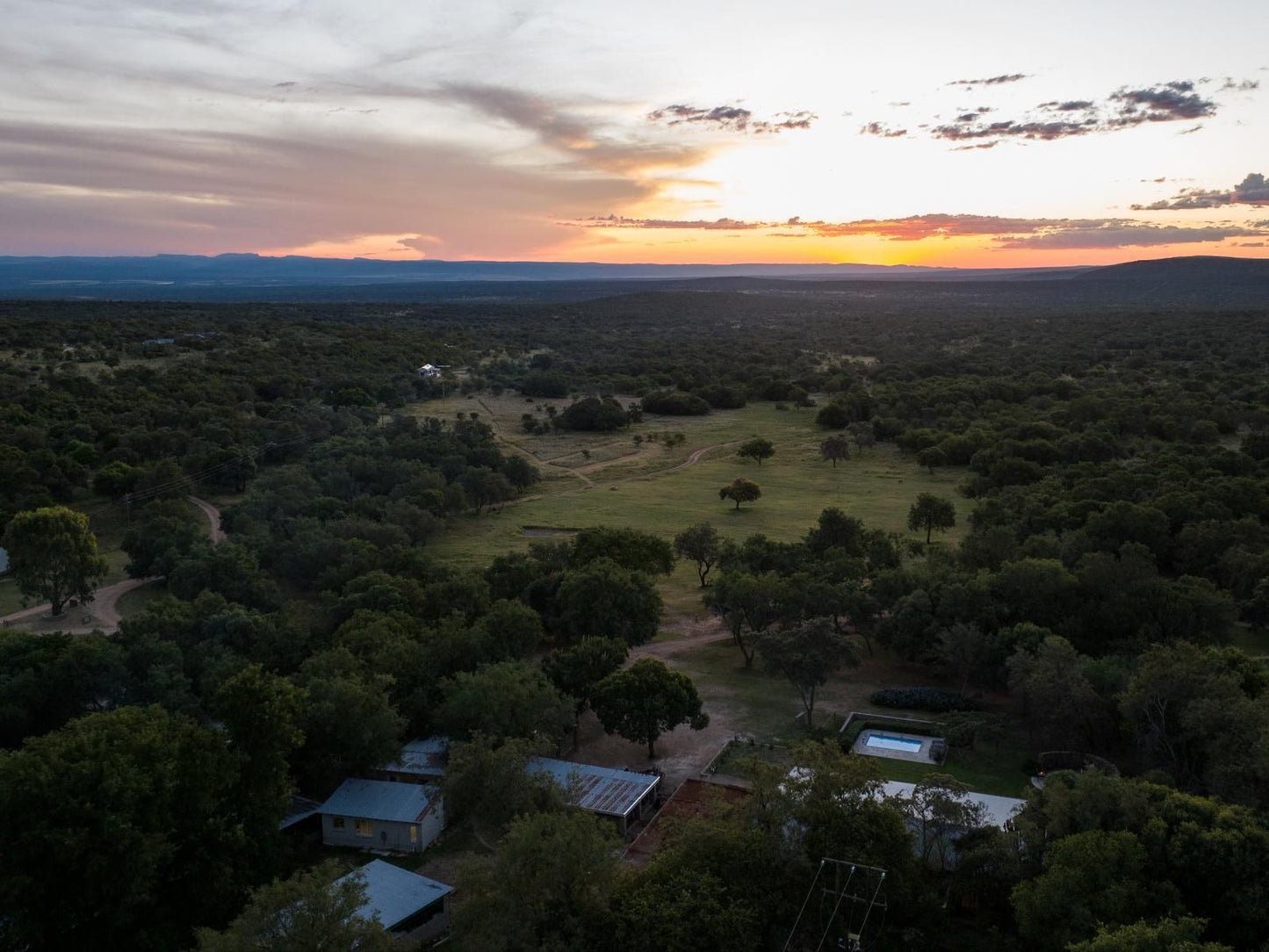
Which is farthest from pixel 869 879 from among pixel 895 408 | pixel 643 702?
pixel 895 408

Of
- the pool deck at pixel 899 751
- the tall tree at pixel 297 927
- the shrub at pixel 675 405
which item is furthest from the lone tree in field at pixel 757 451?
the tall tree at pixel 297 927

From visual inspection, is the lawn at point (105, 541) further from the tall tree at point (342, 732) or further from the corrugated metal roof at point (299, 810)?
the corrugated metal roof at point (299, 810)

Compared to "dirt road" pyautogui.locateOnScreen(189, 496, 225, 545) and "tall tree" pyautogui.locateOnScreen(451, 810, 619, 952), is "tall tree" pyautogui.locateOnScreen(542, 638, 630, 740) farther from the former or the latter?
"dirt road" pyautogui.locateOnScreen(189, 496, 225, 545)

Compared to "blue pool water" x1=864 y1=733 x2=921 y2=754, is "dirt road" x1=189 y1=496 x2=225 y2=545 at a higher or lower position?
higher

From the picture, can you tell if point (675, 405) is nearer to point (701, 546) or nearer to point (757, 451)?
point (757, 451)

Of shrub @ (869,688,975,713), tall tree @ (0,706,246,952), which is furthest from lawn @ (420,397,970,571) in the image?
tall tree @ (0,706,246,952)
